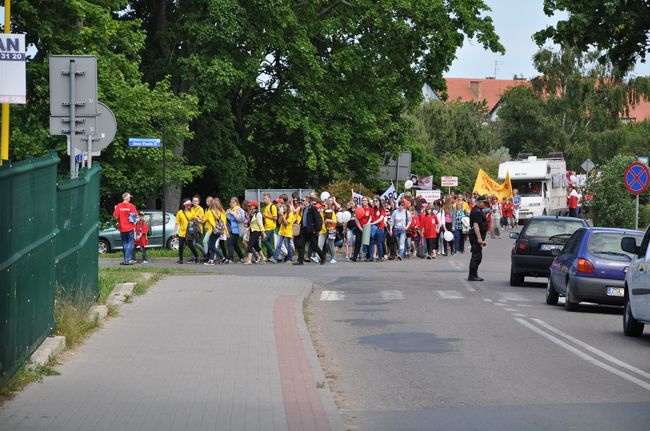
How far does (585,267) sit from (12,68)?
8985mm

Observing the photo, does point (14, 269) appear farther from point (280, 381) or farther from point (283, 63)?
point (283, 63)

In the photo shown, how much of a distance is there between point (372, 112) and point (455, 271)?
1728 centimetres

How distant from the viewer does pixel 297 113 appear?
152ft

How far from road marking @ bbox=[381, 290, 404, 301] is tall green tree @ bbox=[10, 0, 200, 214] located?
1624 centimetres

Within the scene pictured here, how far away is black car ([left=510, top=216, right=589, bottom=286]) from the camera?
25.4 metres

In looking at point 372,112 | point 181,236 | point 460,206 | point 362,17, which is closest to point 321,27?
point 362,17

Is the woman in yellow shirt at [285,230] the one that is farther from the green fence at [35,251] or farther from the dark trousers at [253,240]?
the green fence at [35,251]

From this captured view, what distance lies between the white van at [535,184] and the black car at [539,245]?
132 feet

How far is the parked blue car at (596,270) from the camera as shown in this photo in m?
19.1

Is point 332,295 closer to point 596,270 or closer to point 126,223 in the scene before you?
point 596,270

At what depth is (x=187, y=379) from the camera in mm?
10625

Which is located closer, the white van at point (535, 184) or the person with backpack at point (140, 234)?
the person with backpack at point (140, 234)

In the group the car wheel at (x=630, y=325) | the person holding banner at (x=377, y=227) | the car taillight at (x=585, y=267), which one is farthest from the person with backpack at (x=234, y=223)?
the car wheel at (x=630, y=325)

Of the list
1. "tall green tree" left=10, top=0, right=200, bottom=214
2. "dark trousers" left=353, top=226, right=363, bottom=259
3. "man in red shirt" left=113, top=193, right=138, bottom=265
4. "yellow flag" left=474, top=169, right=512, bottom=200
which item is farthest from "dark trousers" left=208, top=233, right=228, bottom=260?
"yellow flag" left=474, top=169, right=512, bottom=200
